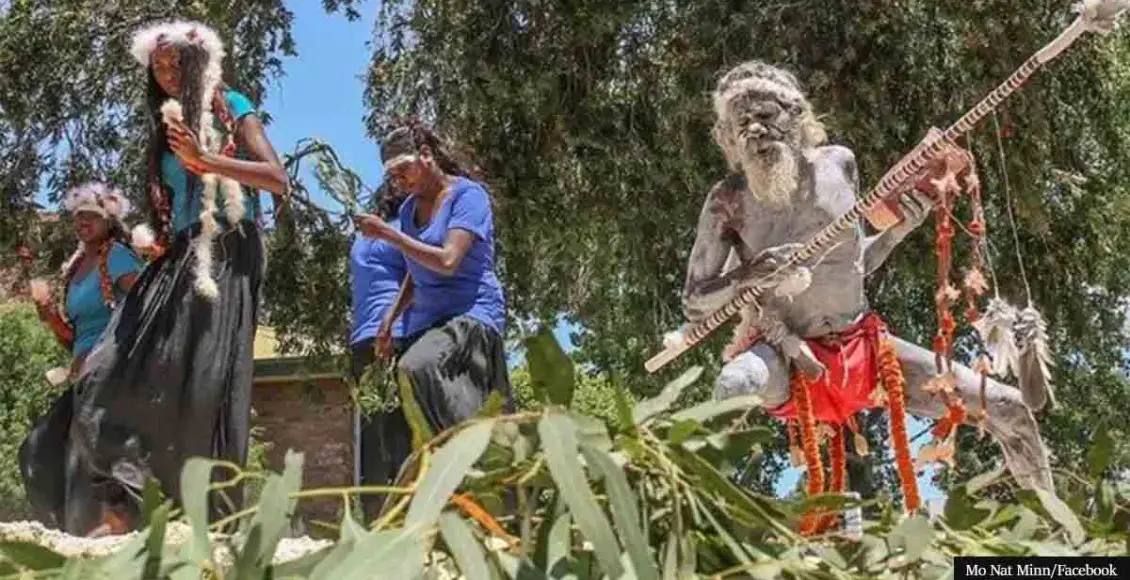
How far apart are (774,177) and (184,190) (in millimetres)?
1447

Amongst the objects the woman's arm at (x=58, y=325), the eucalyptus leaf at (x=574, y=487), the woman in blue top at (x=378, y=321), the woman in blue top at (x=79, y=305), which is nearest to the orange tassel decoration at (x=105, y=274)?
the woman in blue top at (x=79, y=305)

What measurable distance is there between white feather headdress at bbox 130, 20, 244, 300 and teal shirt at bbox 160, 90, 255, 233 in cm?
3

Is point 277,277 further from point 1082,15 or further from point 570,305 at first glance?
point 1082,15

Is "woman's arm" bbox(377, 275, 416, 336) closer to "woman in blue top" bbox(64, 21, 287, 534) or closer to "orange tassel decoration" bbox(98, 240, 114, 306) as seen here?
A: "woman in blue top" bbox(64, 21, 287, 534)

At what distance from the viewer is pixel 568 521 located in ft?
3.30

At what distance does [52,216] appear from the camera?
432 inches

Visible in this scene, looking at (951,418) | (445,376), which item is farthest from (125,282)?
(951,418)

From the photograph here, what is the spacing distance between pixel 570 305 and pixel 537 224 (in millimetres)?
1477

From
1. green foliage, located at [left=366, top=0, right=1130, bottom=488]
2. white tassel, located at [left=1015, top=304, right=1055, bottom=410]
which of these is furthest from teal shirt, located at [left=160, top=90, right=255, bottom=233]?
green foliage, located at [left=366, top=0, right=1130, bottom=488]

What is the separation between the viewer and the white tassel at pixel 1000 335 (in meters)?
4.09

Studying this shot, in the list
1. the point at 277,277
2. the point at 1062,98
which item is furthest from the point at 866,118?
the point at 277,277

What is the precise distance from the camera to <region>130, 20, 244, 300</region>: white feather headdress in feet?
13.4

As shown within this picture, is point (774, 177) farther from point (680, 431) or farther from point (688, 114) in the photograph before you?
point (688, 114)

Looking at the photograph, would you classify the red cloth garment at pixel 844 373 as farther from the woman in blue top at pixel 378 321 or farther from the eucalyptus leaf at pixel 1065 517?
the eucalyptus leaf at pixel 1065 517
